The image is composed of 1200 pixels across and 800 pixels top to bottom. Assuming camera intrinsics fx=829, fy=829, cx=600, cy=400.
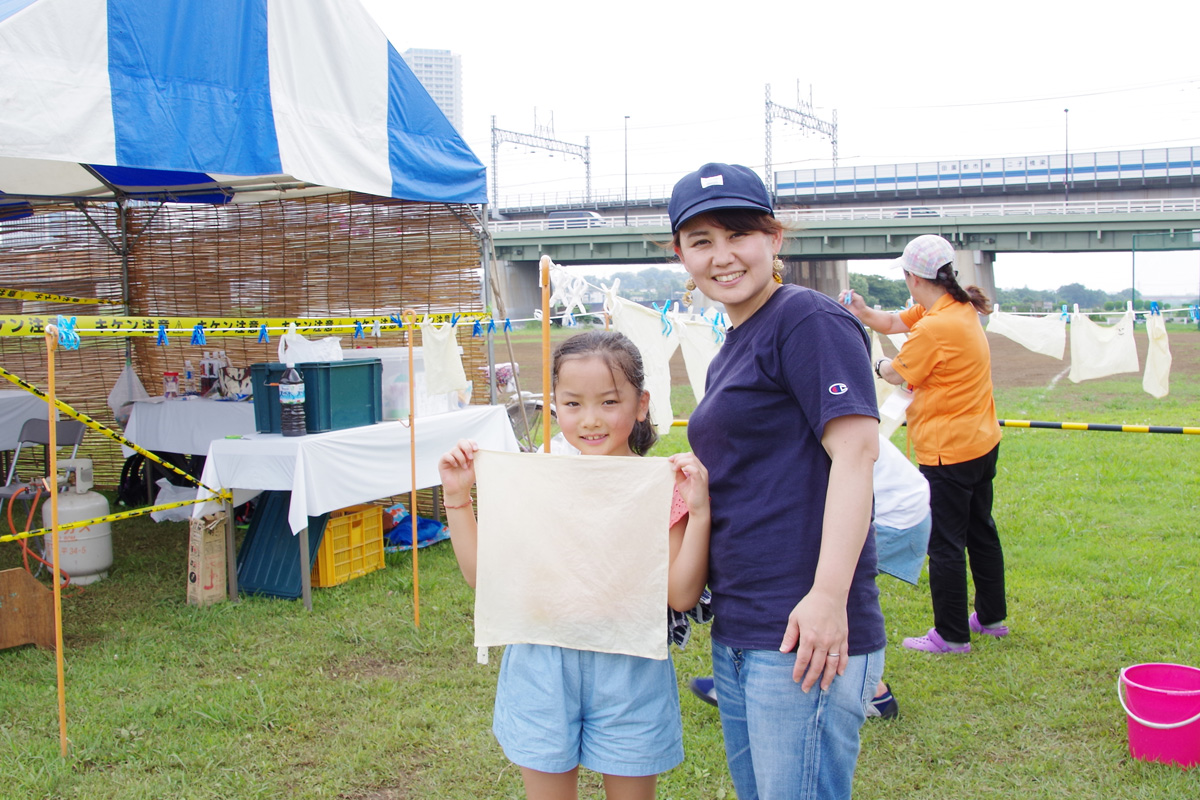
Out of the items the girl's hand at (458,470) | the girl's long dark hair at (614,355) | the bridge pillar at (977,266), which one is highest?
the bridge pillar at (977,266)

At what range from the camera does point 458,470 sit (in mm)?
1685

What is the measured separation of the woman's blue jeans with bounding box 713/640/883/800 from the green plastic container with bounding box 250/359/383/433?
392cm

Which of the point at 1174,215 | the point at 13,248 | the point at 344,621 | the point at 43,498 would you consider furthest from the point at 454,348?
the point at 1174,215

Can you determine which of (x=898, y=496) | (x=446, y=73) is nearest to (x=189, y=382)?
(x=898, y=496)

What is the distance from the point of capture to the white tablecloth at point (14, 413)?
6871 millimetres

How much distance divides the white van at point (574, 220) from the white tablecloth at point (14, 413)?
34.8 meters

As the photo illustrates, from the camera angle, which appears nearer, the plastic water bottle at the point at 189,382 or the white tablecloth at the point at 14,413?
the plastic water bottle at the point at 189,382

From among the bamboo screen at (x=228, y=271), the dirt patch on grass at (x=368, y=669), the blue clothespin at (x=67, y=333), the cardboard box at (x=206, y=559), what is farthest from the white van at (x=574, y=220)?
the blue clothespin at (x=67, y=333)

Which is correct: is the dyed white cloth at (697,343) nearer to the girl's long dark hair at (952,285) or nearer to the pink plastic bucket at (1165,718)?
the girl's long dark hair at (952,285)

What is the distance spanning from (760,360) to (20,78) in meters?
Answer: 3.80

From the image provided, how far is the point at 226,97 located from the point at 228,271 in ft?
10.3

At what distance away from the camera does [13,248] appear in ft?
24.9

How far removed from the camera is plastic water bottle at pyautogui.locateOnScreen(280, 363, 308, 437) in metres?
4.62

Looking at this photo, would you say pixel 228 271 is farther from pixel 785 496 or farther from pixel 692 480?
pixel 785 496
